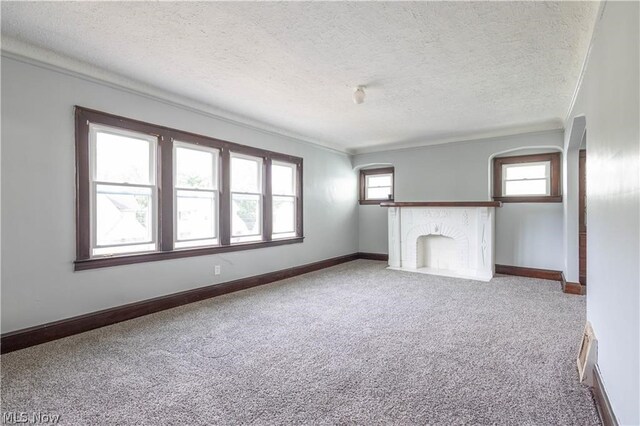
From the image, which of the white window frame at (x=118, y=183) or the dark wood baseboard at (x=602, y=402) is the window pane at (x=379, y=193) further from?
the dark wood baseboard at (x=602, y=402)

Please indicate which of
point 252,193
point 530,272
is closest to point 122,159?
point 252,193

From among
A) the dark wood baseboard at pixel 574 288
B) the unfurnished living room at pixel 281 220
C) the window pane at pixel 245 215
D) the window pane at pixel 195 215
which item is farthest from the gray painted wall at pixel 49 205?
the dark wood baseboard at pixel 574 288

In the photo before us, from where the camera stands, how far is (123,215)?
3.37 metres

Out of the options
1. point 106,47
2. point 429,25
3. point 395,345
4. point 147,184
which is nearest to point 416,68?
point 429,25

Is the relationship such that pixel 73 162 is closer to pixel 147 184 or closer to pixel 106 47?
pixel 147 184

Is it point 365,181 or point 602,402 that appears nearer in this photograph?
point 602,402

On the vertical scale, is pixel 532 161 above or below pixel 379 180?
above

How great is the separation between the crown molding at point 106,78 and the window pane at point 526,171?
4.20 meters

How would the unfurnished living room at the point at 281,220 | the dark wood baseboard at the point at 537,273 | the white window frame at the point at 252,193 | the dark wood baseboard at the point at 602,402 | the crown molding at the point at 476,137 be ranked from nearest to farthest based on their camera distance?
1. the dark wood baseboard at the point at 602,402
2. the unfurnished living room at the point at 281,220
3. the dark wood baseboard at the point at 537,273
4. the white window frame at the point at 252,193
5. the crown molding at the point at 476,137

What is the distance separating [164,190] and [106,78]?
1.23 meters

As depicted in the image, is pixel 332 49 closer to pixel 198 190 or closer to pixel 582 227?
pixel 198 190

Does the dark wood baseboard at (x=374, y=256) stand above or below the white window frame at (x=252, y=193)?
below

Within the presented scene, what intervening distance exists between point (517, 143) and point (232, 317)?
513 centimetres

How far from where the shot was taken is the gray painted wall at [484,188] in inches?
200
